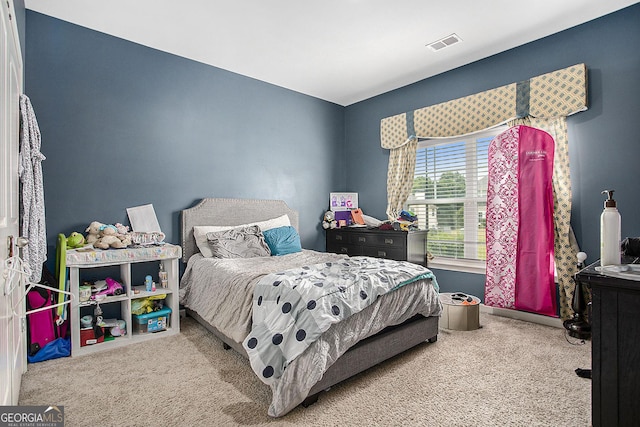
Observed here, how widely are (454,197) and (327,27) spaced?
7.74 ft

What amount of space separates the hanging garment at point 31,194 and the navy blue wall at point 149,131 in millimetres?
695

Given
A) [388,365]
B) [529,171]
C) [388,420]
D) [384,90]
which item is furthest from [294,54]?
[388,420]

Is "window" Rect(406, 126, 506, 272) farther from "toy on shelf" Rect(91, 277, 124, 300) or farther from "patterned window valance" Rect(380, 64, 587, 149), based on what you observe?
"toy on shelf" Rect(91, 277, 124, 300)

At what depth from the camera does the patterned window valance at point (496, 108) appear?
2992mm

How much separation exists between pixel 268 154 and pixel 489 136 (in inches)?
103

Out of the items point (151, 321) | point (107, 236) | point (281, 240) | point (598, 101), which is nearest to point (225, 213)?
point (281, 240)

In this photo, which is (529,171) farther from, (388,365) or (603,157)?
(388,365)

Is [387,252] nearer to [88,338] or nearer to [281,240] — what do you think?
[281,240]

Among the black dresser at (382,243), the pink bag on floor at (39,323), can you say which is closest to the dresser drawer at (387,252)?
the black dresser at (382,243)

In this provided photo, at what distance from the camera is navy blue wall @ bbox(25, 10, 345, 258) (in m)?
2.86

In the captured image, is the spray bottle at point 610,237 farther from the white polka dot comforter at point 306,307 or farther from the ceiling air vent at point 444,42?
→ the ceiling air vent at point 444,42

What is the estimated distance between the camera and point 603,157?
2.92m

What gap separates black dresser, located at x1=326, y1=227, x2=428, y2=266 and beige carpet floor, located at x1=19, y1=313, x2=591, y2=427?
1.26 metres

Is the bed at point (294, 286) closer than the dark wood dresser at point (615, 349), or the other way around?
the dark wood dresser at point (615, 349)
